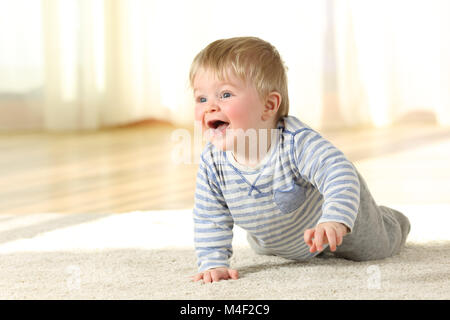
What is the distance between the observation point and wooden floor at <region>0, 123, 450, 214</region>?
5.74 ft

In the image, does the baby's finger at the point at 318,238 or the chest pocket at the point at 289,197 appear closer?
the baby's finger at the point at 318,238

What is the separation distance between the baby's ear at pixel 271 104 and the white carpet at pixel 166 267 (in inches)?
10.1

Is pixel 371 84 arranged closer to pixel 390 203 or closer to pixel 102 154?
pixel 102 154

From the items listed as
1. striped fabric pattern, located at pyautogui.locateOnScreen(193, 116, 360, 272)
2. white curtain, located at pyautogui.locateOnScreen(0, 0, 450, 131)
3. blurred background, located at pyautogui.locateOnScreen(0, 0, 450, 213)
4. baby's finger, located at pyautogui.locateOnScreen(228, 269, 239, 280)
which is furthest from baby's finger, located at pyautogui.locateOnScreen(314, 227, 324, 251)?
white curtain, located at pyautogui.locateOnScreen(0, 0, 450, 131)

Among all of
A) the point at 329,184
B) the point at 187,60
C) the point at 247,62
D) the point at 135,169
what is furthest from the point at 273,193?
the point at 187,60

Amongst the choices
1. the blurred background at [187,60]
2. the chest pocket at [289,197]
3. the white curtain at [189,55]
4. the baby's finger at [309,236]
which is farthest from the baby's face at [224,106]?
the white curtain at [189,55]

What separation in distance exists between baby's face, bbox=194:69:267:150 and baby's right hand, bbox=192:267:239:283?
0.20 meters

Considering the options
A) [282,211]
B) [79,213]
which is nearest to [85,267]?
[282,211]

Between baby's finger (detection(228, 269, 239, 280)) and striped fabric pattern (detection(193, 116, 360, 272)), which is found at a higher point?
striped fabric pattern (detection(193, 116, 360, 272))

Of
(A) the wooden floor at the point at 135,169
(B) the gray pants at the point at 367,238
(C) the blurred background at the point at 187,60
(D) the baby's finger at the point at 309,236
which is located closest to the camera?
(D) the baby's finger at the point at 309,236

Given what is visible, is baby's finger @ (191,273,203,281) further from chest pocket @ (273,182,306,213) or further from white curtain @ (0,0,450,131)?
white curtain @ (0,0,450,131)

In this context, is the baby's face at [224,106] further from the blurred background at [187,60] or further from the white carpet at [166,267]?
the blurred background at [187,60]

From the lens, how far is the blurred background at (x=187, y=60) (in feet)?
11.2
